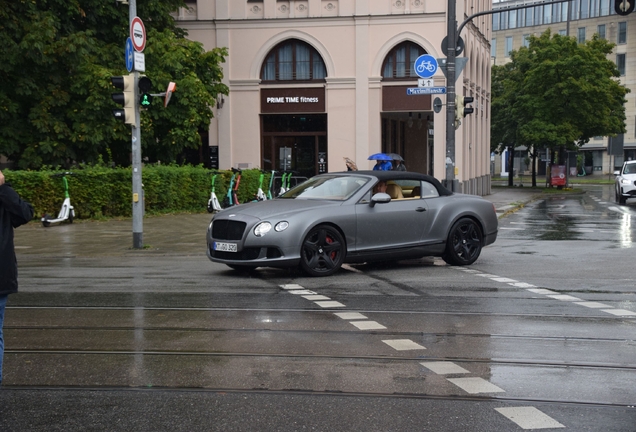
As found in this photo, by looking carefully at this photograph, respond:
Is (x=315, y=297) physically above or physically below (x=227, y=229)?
below

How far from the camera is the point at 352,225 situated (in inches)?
466

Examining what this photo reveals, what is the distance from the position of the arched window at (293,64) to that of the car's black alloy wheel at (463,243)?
24.3 meters

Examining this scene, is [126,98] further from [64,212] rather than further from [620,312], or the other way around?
[620,312]

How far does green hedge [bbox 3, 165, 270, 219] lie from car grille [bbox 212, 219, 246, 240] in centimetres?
888

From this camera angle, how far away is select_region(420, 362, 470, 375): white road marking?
6.19 metres

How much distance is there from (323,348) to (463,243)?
6584 millimetres

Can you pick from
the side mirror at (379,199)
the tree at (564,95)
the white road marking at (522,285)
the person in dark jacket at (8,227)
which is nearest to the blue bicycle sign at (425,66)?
the side mirror at (379,199)

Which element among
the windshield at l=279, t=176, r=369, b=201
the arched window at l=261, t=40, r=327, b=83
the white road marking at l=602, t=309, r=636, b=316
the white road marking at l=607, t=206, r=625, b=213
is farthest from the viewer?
the arched window at l=261, t=40, r=327, b=83

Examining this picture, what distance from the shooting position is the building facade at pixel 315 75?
36.2 meters

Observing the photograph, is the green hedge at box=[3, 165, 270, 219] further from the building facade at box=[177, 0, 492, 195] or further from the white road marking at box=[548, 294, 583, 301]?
the white road marking at box=[548, 294, 583, 301]

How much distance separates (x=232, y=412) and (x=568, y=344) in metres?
3.37

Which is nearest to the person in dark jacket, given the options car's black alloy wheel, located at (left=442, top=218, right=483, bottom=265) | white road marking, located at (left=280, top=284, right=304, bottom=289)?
white road marking, located at (left=280, top=284, right=304, bottom=289)

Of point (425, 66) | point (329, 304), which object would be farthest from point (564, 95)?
point (329, 304)

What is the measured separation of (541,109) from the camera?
54562 millimetres
